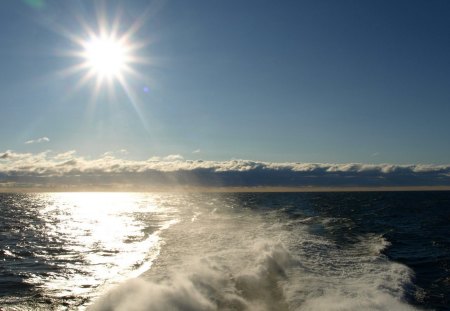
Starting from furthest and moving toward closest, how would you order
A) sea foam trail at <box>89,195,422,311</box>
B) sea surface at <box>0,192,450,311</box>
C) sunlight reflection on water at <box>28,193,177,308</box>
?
sunlight reflection on water at <box>28,193,177,308</box>
sea surface at <box>0,192,450,311</box>
sea foam trail at <box>89,195,422,311</box>

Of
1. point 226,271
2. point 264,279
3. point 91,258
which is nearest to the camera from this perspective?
point 264,279

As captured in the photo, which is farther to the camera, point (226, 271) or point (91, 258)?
point (91, 258)

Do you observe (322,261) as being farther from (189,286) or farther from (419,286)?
(189,286)

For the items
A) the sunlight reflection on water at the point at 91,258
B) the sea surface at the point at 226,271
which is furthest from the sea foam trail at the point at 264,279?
the sunlight reflection on water at the point at 91,258

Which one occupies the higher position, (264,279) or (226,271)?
(226,271)

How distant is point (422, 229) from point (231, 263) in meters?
29.3

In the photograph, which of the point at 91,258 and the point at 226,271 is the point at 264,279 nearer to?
the point at 226,271

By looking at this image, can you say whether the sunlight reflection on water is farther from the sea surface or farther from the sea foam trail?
the sea foam trail

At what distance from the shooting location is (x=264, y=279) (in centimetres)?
1905

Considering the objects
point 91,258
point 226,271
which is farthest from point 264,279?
point 91,258

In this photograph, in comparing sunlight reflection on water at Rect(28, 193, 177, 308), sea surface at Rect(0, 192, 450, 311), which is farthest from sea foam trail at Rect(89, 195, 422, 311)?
sunlight reflection on water at Rect(28, 193, 177, 308)

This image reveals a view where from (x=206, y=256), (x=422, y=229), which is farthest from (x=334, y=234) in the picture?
(x=206, y=256)

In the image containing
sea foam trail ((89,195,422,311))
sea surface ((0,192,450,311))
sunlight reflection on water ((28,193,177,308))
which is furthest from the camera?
sunlight reflection on water ((28,193,177,308))

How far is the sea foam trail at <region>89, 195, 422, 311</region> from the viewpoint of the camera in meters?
14.9
